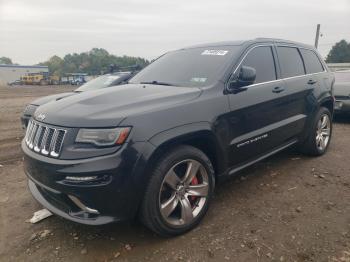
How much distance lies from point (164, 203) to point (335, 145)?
14.6 feet

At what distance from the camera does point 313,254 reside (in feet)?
8.84

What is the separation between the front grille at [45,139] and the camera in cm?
264

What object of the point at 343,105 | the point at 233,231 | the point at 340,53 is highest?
the point at 340,53

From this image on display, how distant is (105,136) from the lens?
2.54m

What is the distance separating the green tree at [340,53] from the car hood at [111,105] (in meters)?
72.5

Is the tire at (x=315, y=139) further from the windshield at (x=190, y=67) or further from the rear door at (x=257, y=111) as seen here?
the windshield at (x=190, y=67)

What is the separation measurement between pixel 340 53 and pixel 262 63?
2900 inches

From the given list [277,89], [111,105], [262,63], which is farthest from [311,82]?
[111,105]

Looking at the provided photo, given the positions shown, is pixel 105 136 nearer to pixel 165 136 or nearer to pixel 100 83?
pixel 165 136

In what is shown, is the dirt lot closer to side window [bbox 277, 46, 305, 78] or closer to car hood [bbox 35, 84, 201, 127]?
car hood [bbox 35, 84, 201, 127]

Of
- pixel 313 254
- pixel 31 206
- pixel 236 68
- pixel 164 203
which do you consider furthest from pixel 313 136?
pixel 31 206

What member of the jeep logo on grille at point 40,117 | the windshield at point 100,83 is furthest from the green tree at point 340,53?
the jeep logo on grille at point 40,117

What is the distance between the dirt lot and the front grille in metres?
0.92

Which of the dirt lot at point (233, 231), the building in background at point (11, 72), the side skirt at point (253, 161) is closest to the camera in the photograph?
the dirt lot at point (233, 231)
